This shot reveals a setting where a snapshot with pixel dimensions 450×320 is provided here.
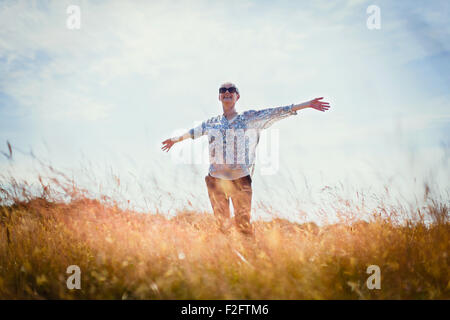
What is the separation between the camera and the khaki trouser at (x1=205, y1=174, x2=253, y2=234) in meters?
3.74

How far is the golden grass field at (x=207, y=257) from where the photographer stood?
2486 mm

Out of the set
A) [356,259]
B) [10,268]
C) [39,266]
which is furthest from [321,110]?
[10,268]

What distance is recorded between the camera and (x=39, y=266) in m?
2.90

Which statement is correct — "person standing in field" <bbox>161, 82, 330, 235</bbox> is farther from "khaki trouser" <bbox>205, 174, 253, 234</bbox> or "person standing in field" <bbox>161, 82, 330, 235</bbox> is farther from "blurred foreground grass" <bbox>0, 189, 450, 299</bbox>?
"blurred foreground grass" <bbox>0, 189, 450, 299</bbox>

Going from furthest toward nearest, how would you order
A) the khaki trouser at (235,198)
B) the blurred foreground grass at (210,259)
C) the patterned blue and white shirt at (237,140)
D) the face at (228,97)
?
1. the face at (228,97)
2. the patterned blue and white shirt at (237,140)
3. the khaki trouser at (235,198)
4. the blurred foreground grass at (210,259)

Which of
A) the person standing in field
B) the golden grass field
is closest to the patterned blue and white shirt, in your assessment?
the person standing in field

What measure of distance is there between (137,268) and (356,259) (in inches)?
72.5

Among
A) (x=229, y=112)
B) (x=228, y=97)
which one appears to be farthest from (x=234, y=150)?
(x=228, y=97)

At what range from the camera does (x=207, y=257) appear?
2.88 meters

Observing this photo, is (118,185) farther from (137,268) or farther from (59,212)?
(137,268)

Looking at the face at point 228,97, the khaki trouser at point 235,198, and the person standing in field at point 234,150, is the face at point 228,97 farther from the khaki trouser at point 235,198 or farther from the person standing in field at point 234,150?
the khaki trouser at point 235,198

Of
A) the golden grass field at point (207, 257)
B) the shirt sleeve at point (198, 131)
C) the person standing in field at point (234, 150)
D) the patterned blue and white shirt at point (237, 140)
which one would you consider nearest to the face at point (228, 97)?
the person standing in field at point (234, 150)

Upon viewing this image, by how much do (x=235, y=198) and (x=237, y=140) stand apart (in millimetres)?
702
